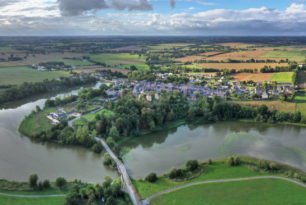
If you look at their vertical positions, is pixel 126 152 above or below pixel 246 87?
below

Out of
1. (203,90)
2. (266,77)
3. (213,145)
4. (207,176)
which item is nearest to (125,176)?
(207,176)

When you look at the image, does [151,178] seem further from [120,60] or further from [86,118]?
[120,60]

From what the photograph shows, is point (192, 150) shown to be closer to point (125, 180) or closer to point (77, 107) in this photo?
point (125, 180)

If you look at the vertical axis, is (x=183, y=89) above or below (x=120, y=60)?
below

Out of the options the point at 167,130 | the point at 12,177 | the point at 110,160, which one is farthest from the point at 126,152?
the point at 12,177

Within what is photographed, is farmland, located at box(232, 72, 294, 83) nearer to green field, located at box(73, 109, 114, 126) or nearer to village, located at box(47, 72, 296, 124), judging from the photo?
village, located at box(47, 72, 296, 124)

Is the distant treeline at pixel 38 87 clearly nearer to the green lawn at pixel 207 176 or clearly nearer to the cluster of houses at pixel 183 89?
the cluster of houses at pixel 183 89
